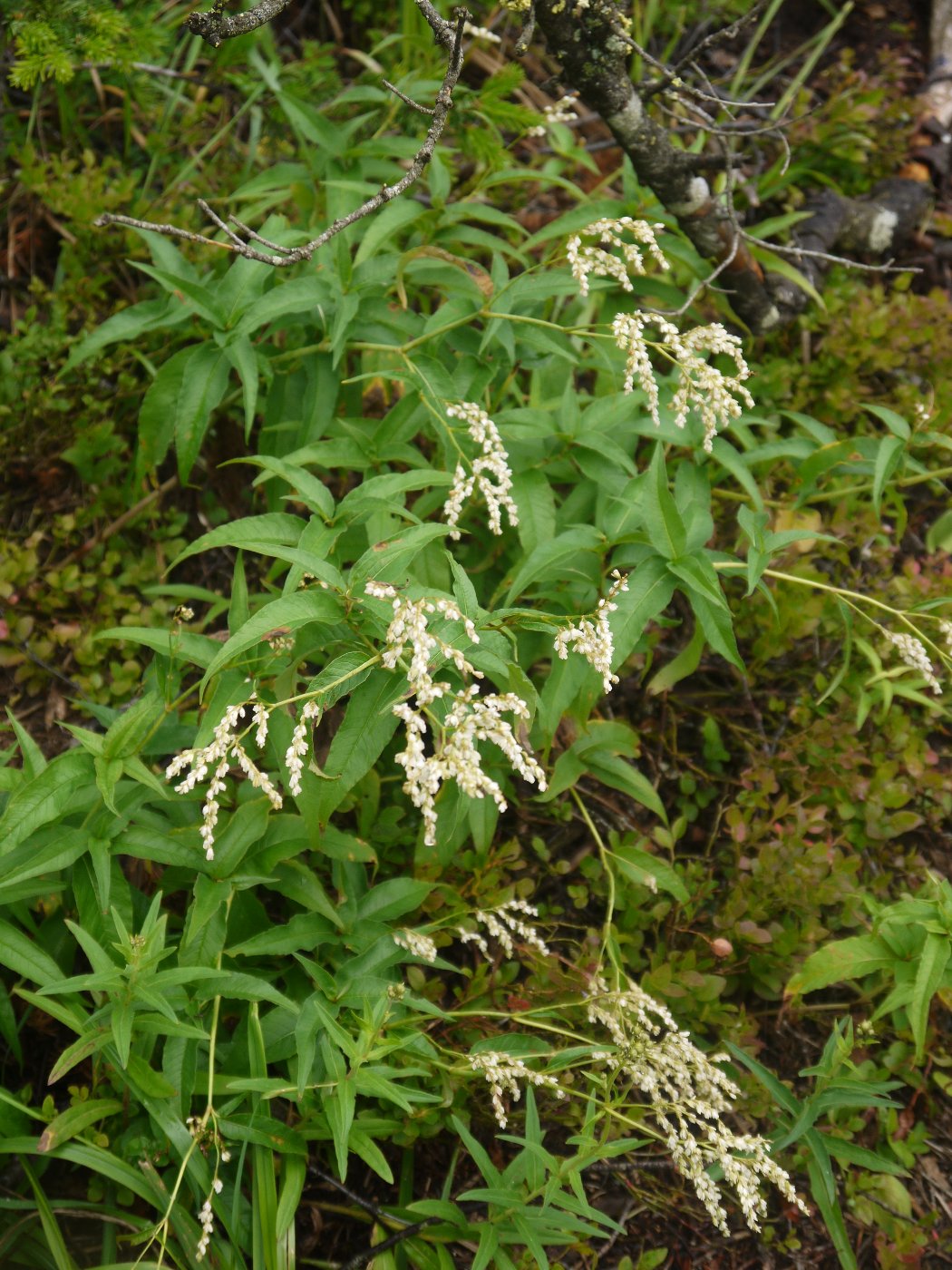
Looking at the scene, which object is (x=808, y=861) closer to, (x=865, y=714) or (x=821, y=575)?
(x=865, y=714)

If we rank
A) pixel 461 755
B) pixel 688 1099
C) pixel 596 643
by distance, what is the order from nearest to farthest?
pixel 461 755
pixel 596 643
pixel 688 1099

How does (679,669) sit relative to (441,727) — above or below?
below

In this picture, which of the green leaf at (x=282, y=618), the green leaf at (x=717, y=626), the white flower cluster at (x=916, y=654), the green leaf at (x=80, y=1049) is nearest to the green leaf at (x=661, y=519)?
the green leaf at (x=717, y=626)

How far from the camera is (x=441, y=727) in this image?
6.50ft

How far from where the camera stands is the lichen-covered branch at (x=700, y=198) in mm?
3025

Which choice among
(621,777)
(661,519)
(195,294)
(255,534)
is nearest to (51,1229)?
(255,534)

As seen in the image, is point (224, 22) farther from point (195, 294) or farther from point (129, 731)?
point (129, 731)

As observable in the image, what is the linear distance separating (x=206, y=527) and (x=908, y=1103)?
9.60 feet

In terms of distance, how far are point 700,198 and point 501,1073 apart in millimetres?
2772

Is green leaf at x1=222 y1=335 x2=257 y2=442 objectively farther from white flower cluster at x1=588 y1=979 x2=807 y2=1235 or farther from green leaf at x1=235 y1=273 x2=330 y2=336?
white flower cluster at x1=588 y1=979 x2=807 y2=1235

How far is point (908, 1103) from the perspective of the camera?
291 cm

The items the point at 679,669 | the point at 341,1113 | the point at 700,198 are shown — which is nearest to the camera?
the point at 341,1113

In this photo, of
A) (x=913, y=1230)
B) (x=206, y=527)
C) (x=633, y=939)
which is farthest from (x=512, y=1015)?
(x=206, y=527)

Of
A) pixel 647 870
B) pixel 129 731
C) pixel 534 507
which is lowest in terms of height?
pixel 647 870
